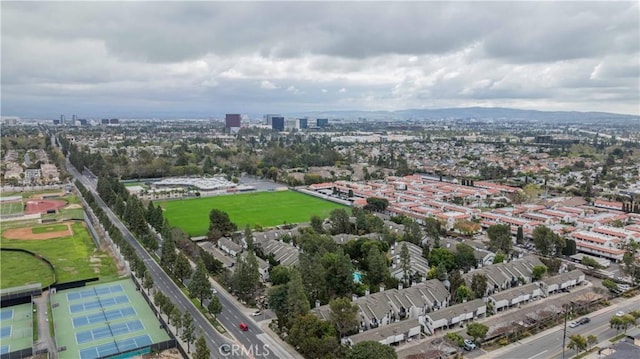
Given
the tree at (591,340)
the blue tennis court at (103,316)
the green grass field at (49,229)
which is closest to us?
the tree at (591,340)

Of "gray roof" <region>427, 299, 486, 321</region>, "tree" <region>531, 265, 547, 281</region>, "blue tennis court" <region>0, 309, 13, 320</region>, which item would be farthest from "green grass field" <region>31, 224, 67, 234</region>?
"tree" <region>531, 265, 547, 281</region>

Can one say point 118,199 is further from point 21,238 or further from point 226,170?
point 226,170

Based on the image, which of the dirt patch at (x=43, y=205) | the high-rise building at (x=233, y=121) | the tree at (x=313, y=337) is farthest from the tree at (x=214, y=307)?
the high-rise building at (x=233, y=121)

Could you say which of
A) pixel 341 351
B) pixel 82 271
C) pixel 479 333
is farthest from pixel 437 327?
pixel 82 271

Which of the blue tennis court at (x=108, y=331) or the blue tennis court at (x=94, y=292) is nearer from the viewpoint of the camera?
the blue tennis court at (x=108, y=331)

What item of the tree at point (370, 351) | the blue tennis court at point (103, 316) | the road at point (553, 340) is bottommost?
the blue tennis court at point (103, 316)

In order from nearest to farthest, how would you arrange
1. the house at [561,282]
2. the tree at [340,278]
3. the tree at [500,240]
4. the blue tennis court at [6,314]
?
1. the blue tennis court at [6,314]
2. the tree at [340,278]
3. the house at [561,282]
4. the tree at [500,240]

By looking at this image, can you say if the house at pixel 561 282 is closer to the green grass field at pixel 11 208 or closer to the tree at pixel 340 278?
the tree at pixel 340 278
